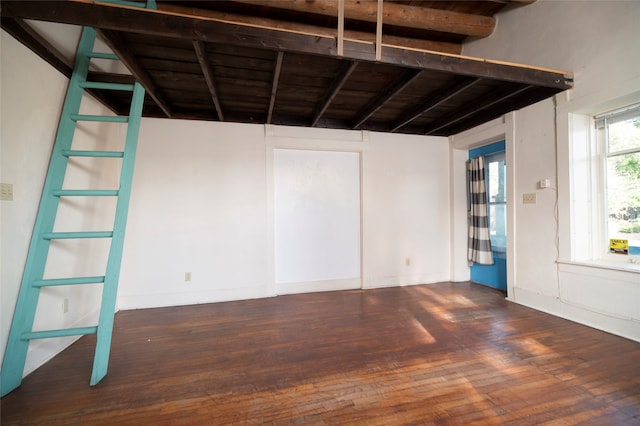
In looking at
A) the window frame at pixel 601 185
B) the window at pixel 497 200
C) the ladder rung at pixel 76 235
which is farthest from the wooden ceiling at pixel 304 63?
the ladder rung at pixel 76 235

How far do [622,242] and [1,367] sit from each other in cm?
528

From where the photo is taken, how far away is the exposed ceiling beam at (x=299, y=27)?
294cm

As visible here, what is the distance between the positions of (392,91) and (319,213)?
1.91 metres

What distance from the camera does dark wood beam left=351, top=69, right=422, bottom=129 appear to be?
2.29m

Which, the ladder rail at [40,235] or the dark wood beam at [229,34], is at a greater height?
the dark wood beam at [229,34]

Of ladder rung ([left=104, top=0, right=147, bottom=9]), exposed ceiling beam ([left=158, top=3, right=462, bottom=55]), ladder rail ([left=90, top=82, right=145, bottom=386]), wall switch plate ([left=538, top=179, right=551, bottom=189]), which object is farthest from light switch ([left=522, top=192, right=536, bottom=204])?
ladder rung ([left=104, top=0, right=147, bottom=9])

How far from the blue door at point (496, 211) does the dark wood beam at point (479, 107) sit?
801mm

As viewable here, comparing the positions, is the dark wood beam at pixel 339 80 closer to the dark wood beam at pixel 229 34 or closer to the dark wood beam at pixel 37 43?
the dark wood beam at pixel 229 34

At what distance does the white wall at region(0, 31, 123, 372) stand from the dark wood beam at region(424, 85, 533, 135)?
416 centimetres

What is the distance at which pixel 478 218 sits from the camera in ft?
12.5

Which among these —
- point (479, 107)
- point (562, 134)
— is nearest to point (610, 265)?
point (562, 134)

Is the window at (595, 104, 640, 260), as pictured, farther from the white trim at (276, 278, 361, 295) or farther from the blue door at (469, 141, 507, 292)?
the white trim at (276, 278, 361, 295)

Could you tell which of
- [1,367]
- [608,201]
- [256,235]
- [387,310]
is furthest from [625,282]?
[1,367]

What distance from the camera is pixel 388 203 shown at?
13.0 feet
